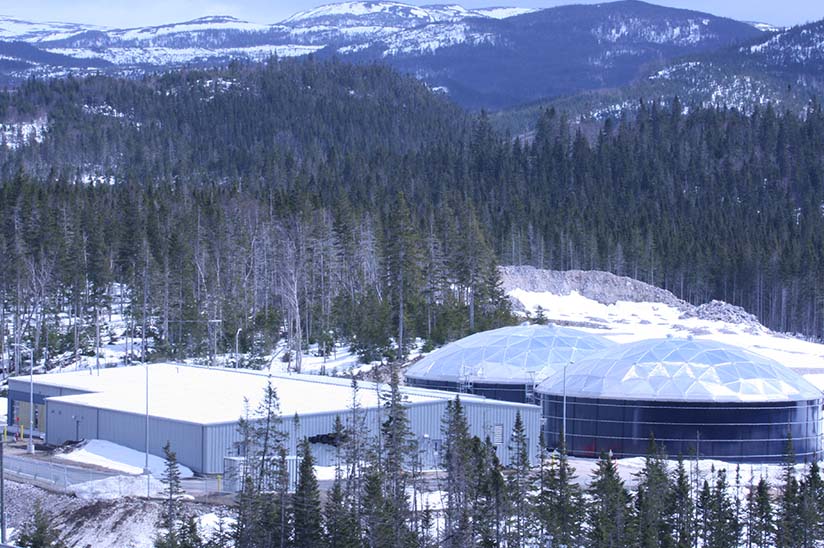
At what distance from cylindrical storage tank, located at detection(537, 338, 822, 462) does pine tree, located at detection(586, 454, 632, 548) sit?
49.1 ft

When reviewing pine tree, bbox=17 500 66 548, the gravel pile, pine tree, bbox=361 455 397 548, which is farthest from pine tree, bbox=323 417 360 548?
the gravel pile

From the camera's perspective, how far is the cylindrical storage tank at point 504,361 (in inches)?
2559

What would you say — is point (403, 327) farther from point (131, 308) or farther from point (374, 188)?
point (374, 188)

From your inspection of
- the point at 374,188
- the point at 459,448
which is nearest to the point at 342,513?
the point at 459,448

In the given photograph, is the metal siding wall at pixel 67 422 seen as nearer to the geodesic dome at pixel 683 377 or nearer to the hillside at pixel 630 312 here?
the geodesic dome at pixel 683 377

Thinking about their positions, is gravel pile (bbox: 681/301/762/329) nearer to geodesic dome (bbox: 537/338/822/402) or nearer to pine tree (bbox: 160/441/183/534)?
geodesic dome (bbox: 537/338/822/402)

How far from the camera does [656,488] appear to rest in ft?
136

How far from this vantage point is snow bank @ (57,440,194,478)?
5253 cm

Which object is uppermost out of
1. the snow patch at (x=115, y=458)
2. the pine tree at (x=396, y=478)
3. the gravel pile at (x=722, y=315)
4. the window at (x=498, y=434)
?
the pine tree at (x=396, y=478)

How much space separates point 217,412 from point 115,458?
4.91 meters

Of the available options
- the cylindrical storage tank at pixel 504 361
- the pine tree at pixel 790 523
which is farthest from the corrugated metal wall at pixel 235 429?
the pine tree at pixel 790 523

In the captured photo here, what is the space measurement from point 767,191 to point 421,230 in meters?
→ 69.8

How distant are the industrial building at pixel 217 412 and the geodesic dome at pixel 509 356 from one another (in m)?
4.50

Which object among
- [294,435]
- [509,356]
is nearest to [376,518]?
[294,435]
